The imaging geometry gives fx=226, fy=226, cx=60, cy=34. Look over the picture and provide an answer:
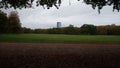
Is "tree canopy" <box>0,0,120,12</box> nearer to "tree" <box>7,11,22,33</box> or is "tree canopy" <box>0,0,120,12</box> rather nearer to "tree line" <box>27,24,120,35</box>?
"tree" <box>7,11,22,33</box>

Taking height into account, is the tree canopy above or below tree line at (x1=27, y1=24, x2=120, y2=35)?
above

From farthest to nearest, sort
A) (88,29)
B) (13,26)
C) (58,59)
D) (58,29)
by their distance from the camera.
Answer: (58,29) → (88,29) → (13,26) → (58,59)

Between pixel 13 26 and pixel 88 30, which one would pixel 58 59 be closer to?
pixel 13 26

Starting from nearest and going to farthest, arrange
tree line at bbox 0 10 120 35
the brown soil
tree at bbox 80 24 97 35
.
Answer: the brown soil
tree line at bbox 0 10 120 35
tree at bbox 80 24 97 35

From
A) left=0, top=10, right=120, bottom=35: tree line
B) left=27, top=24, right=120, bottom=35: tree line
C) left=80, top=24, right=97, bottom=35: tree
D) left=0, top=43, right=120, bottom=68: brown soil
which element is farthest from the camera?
left=80, top=24, right=97, bottom=35: tree

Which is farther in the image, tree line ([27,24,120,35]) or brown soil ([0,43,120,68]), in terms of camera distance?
tree line ([27,24,120,35])

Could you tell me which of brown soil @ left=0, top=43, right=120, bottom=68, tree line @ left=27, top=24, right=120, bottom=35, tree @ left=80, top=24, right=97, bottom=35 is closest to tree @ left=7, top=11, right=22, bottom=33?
tree line @ left=27, top=24, right=120, bottom=35

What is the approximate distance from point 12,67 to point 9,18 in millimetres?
96936

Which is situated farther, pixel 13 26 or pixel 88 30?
pixel 88 30

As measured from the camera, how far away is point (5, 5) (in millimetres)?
15289

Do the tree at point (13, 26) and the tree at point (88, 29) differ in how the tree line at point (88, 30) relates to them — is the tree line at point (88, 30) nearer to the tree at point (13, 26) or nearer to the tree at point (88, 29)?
the tree at point (88, 29)

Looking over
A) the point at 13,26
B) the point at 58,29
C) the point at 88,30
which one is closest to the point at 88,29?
the point at 88,30

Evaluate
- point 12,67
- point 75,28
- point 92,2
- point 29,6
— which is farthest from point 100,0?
point 75,28

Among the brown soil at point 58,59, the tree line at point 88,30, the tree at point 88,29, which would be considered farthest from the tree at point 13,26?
the brown soil at point 58,59
